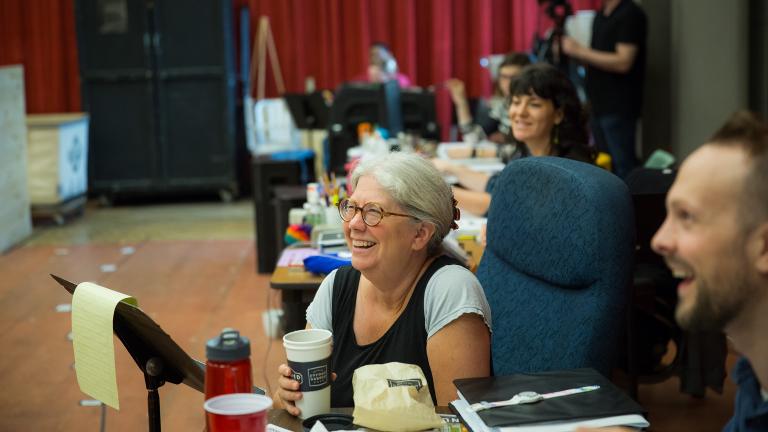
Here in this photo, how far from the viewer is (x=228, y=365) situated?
1.48 m

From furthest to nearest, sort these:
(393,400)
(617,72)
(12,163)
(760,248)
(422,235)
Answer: (12,163) < (617,72) < (422,235) < (393,400) < (760,248)

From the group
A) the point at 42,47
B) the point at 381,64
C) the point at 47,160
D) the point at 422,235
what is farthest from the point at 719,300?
the point at 42,47

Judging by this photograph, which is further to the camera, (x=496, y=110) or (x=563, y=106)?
(x=496, y=110)

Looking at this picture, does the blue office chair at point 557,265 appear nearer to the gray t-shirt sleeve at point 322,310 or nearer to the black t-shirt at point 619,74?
the gray t-shirt sleeve at point 322,310

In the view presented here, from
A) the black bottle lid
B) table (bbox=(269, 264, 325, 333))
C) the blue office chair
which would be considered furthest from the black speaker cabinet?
the black bottle lid

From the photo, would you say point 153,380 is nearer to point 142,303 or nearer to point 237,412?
point 237,412

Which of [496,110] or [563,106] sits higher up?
[563,106]


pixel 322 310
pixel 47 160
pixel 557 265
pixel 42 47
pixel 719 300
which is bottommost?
pixel 47 160

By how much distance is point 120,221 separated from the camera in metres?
9.01

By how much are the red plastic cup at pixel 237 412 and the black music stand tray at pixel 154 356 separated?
302 mm

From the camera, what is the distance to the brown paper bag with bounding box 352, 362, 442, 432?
166 centimetres

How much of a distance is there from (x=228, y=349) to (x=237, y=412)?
109 millimetres

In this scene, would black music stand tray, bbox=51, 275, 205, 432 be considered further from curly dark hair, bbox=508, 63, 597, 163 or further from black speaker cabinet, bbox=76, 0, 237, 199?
black speaker cabinet, bbox=76, 0, 237, 199

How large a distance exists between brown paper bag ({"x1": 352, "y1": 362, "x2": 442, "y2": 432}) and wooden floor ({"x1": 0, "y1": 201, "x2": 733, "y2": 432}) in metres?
2.19
